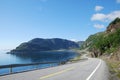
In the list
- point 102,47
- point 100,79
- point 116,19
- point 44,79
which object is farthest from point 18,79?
point 116,19

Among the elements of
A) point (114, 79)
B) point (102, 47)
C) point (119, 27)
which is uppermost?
point (119, 27)

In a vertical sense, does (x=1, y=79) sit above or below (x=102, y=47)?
below

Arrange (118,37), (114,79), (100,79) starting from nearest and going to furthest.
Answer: (100,79) < (114,79) < (118,37)

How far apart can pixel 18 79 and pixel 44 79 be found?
1.65 m

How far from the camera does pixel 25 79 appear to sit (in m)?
13.9

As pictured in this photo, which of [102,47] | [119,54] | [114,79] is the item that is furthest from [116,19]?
[114,79]

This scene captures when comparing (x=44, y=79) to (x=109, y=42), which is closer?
(x=44, y=79)

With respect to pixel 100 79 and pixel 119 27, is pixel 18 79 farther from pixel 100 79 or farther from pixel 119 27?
pixel 119 27

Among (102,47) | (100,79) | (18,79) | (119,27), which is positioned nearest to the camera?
(18,79)

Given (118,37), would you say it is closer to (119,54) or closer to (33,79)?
(119,54)

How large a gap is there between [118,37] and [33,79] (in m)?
133

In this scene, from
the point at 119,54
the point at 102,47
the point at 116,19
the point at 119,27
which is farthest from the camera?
the point at 116,19

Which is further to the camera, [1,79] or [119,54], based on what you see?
[119,54]

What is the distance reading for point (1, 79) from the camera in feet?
46.1
